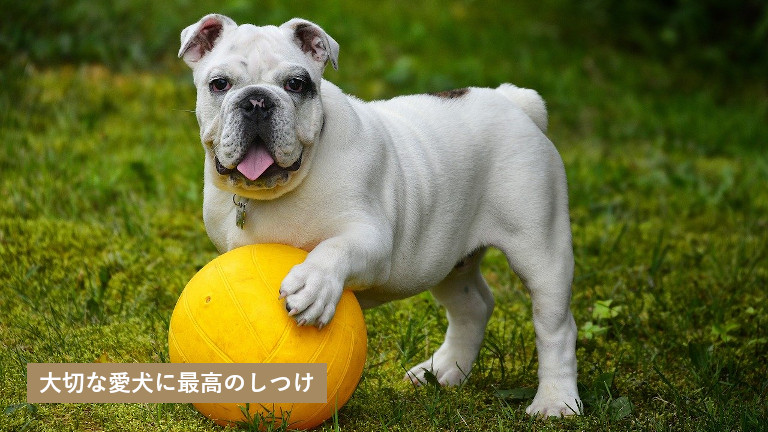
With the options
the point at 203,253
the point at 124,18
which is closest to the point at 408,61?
the point at 124,18

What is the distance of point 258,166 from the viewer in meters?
3.90

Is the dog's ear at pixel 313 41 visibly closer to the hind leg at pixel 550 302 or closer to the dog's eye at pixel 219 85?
the dog's eye at pixel 219 85

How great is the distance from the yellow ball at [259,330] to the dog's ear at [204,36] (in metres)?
0.90

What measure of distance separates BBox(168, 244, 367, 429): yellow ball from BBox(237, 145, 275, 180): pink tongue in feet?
1.05

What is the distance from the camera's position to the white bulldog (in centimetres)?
390

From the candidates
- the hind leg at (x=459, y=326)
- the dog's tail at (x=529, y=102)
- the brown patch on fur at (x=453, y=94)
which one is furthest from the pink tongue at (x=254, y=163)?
the dog's tail at (x=529, y=102)

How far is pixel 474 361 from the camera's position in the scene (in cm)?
510

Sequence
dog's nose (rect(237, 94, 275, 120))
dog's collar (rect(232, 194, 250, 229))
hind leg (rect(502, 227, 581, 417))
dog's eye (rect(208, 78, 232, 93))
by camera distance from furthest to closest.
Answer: hind leg (rect(502, 227, 581, 417))
dog's collar (rect(232, 194, 250, 229))
dog's eye (rect(208, 78, 232, 93))
dog's nose (rect(237, 94, 275, 120))

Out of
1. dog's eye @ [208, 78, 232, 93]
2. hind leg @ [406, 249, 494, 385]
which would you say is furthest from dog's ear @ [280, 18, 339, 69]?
hind leg @ [406, 249, 494, 385]

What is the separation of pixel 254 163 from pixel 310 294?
602 mm

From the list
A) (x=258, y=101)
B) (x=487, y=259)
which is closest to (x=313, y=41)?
(x=258, y=101)

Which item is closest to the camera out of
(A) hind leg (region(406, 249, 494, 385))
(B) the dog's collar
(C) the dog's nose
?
(C) the dog's nose

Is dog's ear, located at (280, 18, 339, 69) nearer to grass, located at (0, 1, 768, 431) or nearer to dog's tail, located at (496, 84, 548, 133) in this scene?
dog's tail, located at (496, 84, 548, 133)

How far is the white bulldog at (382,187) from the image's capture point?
3.90m
